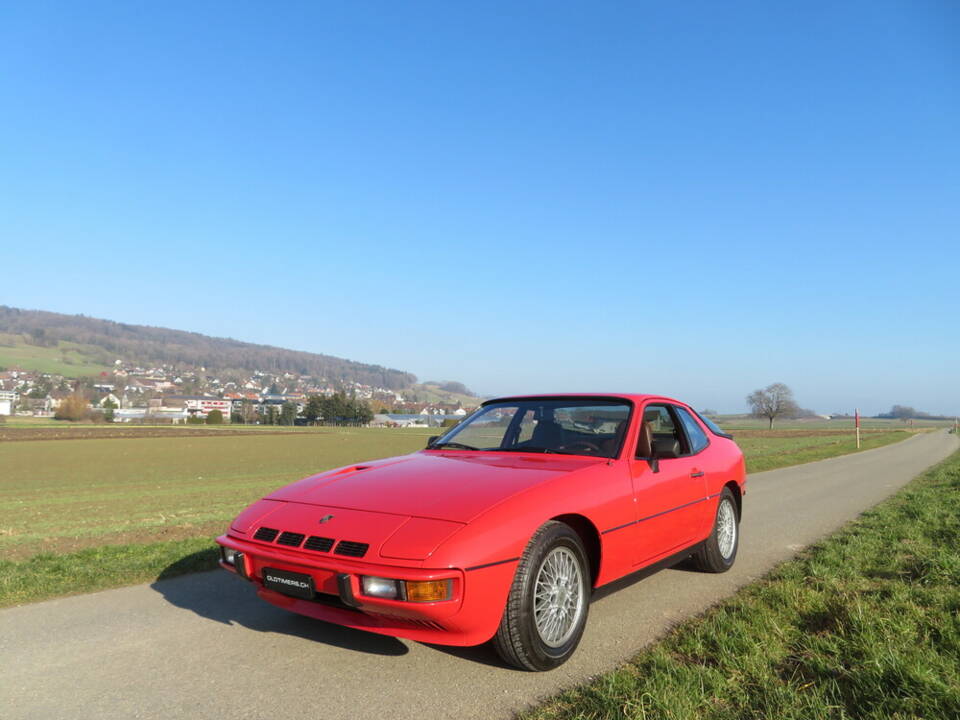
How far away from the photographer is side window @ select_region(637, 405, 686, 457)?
444 centimetres

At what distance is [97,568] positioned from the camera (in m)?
5.79

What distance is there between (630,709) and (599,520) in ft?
3.83

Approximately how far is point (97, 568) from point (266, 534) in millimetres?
3284

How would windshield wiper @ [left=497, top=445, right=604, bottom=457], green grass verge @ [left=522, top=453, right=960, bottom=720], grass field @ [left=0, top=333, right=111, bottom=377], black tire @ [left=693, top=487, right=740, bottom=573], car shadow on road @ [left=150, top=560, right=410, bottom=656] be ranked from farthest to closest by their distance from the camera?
grass field @ [left=0, top=333, right=111, bottom=377], black tire @ [left=693, top=487, right=740, bottom=573], windshield wiper @ [left=497, top=445, right=604, bottom=457], car shadow on road @ [left=150, top=560, right=410, bottom=656], green grass verge @ [left=522, top=453, right=960, bottom=720]

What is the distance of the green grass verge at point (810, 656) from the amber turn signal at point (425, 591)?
2.07 ft

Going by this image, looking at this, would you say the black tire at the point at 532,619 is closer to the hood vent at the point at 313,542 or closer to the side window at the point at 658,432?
the hood vent at the point at 313,542

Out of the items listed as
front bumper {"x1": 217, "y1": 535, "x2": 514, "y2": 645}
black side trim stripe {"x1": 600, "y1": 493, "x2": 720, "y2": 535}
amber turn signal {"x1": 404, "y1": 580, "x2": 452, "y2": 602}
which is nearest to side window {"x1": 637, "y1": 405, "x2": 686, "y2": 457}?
black side trim stripe {"x1": 600, "y1": 493, "x2": 720, "y2": 535}

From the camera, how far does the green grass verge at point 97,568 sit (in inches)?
200

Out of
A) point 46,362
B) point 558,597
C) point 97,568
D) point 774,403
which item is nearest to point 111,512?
point 97,568

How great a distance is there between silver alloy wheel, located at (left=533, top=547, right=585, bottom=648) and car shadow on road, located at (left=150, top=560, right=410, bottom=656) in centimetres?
82

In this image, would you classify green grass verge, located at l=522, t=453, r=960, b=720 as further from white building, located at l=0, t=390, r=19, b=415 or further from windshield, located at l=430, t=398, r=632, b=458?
white building, located at l=0, t=390, r=19, b=415

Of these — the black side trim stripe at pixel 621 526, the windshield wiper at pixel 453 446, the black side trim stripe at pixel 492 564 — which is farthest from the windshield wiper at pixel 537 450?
the black side trim stripe at pixel 492 564

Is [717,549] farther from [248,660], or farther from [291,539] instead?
[248,660]

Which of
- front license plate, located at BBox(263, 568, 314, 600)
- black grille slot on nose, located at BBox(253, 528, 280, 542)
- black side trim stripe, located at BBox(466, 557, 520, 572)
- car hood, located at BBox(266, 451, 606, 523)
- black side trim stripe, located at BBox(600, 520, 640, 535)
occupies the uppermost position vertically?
car hood, located at BBox(266, 451, 606, 523)
